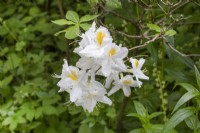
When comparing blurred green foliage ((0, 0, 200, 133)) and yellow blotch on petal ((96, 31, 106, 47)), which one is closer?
yellow blotch on petal ((96, 31, 106, 47))

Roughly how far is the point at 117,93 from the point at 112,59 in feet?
2.36

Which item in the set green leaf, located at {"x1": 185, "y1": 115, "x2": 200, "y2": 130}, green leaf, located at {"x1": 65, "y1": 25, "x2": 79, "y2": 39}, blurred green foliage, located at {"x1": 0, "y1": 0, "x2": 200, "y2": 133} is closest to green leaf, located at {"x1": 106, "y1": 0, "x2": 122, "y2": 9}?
blurred green foliage, located at {"x1": 0, "y1": 0, "x2": 200, "y2": 133}

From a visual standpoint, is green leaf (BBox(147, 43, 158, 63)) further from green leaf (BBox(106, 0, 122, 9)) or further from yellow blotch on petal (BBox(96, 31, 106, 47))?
yellow blotch on petal (BBox(96, 31, 106, 47))

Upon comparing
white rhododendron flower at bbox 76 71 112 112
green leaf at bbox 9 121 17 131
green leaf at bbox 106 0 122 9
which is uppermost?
green leaf at bbox 106 0 122 9

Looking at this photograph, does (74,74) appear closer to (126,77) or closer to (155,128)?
(126,77)

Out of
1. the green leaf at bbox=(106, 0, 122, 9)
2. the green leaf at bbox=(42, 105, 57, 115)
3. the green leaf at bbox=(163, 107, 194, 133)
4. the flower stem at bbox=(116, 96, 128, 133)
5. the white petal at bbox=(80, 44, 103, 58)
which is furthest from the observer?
the green leaf at bbox=(42, 105, 57, 115)

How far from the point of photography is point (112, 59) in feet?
4.32

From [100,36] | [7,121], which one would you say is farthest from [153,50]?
[7,121]

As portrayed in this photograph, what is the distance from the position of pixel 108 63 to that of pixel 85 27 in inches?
11.5

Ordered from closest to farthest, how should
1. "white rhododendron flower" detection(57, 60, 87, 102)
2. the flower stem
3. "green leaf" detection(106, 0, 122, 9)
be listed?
"white rhododendron flower" detection(57, 60, 87, 102)
"green leaf" detection(106, 0, 122, 9)
the flower stem

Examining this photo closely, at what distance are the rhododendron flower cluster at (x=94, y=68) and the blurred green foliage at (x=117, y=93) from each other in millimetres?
169

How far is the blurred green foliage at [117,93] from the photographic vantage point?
5.41 ft

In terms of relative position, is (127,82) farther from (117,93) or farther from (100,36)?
(117,93)

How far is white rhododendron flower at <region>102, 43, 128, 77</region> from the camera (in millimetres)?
1296
